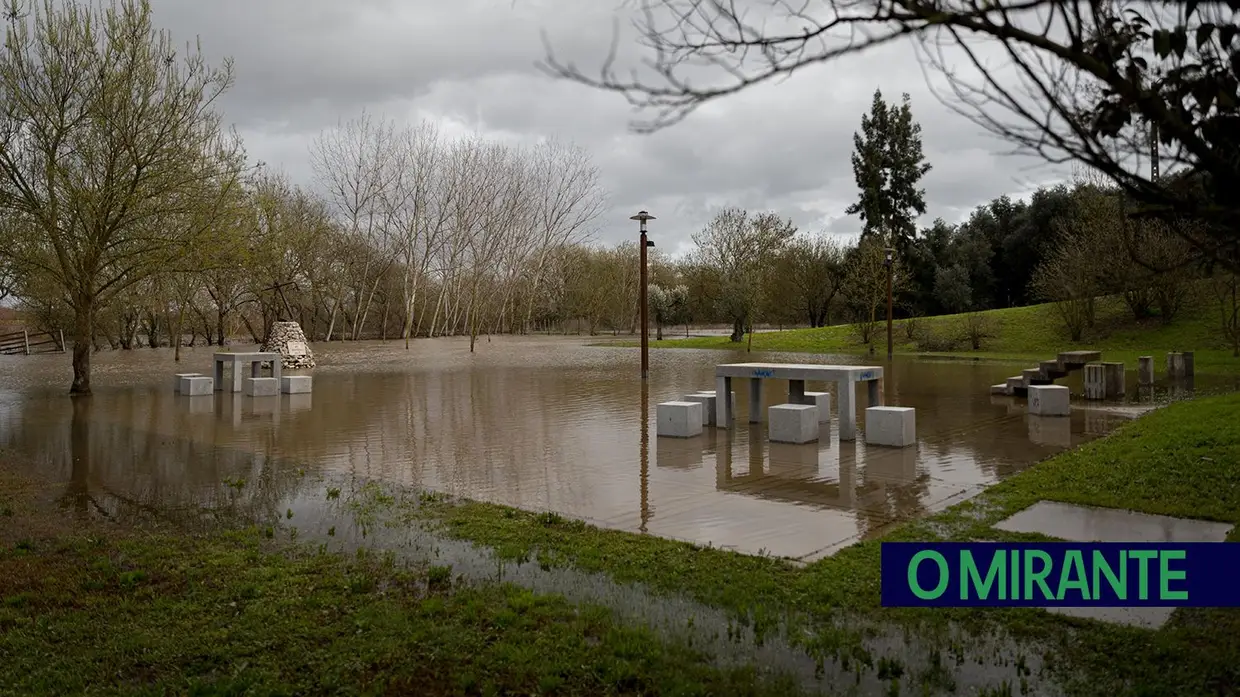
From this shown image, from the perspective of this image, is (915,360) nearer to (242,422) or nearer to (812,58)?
(242,422)

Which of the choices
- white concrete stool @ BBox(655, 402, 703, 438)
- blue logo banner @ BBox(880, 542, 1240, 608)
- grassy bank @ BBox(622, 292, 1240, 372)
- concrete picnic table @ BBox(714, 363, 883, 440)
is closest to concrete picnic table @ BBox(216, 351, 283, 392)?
white concrete stool @ BBox(655, 402, 703, 438)

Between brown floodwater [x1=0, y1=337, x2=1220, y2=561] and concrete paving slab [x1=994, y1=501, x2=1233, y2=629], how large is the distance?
72 cm

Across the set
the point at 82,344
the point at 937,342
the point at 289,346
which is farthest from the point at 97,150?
the point at 937,342

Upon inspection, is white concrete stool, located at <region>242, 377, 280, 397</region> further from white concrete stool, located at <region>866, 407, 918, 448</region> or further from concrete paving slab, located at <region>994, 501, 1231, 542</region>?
concrete paving slab, located at <region>994, 501, 1231, 542</region>

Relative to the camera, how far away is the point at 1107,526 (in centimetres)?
524

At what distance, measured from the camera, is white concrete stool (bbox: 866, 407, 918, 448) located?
893 centimetres

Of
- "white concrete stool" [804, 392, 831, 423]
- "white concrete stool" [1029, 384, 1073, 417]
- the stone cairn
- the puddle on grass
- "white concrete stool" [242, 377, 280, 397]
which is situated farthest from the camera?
the stone cairn

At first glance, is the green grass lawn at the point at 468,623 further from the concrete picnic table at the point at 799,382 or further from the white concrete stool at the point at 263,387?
the white concrete stool at the point at 263,387

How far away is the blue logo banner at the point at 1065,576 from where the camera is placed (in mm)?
3754

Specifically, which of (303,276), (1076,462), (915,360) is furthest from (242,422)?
(303,276)

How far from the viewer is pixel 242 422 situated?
38.3 feet

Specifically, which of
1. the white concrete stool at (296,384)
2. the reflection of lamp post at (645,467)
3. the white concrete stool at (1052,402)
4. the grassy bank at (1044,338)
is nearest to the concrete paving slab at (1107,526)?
the reflection of lamp post at (645,467)

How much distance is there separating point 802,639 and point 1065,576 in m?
1.46

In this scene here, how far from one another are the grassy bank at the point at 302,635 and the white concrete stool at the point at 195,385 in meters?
11.5
